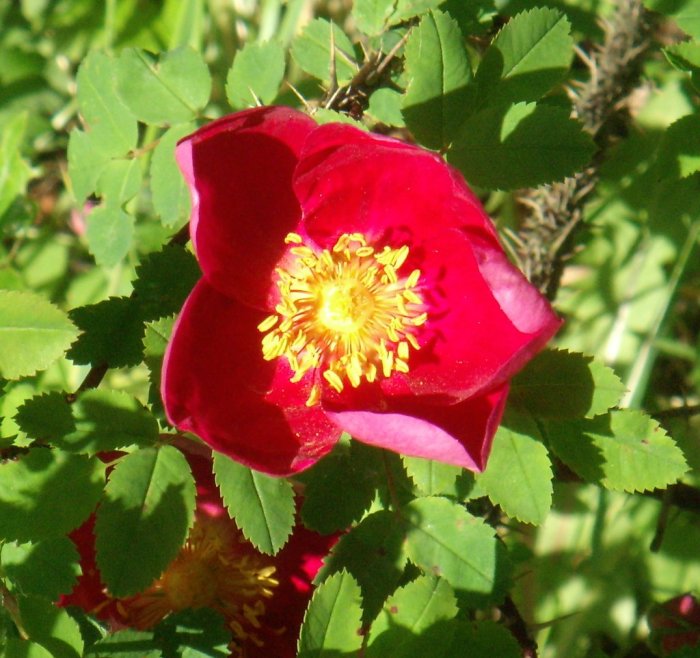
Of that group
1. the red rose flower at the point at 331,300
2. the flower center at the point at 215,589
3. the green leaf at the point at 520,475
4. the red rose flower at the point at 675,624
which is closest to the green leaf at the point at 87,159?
the red rose flower at the point at 331,300

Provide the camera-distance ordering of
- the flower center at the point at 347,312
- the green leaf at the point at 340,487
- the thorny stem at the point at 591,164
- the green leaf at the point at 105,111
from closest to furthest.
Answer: the green leaf at the point at 340,487 < the flower center at the point at 347,312 < the green leaf at the point at 105,111 < the thorny stem at the point at 591,164

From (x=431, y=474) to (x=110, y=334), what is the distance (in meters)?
0.66

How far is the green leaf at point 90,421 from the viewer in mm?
1536

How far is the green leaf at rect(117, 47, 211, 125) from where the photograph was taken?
1851 mm

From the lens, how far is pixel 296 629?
6.16 feet

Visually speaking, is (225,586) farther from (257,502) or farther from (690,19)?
(690,19)

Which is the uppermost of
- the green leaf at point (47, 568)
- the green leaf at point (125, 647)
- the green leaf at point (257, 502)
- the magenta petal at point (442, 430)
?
the magenta petal at point (442, 430)

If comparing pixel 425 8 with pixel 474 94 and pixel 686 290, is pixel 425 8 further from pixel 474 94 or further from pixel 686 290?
pixel 686 290

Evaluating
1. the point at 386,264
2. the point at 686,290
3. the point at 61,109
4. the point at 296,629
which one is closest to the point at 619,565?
the point at 686,290

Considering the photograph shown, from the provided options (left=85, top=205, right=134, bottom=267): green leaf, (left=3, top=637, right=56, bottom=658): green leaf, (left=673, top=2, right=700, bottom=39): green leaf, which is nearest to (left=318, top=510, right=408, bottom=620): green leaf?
(left=3, top=637, right=56, bottom=658): green leaf

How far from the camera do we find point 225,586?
6.18ft

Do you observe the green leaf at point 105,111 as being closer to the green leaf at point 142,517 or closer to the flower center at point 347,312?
the flower center at point 347,312

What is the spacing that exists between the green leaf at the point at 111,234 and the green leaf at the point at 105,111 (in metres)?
0.13

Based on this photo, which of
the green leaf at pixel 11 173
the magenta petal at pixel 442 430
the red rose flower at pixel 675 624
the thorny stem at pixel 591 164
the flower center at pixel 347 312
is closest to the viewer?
the magenta petal at pixel 442 430
